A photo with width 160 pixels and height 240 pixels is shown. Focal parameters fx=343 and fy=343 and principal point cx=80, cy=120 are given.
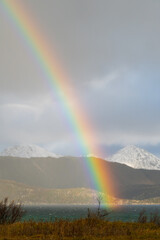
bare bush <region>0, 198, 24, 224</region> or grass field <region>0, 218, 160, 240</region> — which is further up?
bare bush <region>0, 198, 24, 224</region>

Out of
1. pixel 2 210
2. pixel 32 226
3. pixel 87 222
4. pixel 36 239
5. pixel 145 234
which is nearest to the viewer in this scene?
pixel 36 239

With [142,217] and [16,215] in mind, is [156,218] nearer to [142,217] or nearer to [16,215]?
[142,217]

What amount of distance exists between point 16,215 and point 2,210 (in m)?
1.97

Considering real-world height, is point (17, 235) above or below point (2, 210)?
below

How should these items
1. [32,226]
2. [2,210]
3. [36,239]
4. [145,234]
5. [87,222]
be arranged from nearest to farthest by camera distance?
[36,239]
[145,234]
[32,226]
[87,222]
[2,210]

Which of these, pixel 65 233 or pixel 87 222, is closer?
pixel 65 233

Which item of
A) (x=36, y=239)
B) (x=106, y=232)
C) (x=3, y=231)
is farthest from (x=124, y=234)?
(x=3, y=231)

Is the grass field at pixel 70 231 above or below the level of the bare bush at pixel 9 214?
below

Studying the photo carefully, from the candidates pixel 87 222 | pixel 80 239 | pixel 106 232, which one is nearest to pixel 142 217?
pixel 87 222

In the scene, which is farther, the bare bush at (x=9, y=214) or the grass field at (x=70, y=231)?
the bare bush at (x=9, y=214)

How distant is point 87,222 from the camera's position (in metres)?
39.1

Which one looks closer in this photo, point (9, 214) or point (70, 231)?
point (70, 231)

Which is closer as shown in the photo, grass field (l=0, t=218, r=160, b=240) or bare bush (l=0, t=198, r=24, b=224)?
grass field (l=0, t=218, r=160, b=240)

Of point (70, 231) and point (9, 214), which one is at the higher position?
point (9, 214)
